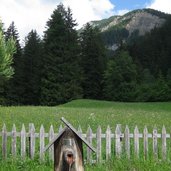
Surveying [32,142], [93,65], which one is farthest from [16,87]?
[32,142]

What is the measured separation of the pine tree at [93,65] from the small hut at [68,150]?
55480mm

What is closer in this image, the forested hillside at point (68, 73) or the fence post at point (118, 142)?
the fence post at point (118, 142)

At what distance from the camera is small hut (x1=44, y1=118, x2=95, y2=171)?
4.19 m

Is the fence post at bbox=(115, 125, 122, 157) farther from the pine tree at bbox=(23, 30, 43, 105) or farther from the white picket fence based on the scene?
the pine tree at bbox=(23, 30, 43, 105)

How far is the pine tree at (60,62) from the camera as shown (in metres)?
55.2

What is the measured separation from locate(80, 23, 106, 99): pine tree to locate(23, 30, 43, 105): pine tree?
6.52 meters

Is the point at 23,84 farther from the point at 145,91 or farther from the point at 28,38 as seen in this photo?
the point at 145,91

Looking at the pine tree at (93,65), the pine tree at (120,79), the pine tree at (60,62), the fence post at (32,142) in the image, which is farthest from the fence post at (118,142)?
the pine tree at (93,65)

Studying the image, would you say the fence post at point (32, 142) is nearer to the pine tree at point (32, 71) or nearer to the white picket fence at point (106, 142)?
the white picket fence at point (106, 142)

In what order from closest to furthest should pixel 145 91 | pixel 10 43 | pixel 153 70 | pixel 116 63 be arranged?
pixel 10 43 < pixel 145 91 < pixel 116 63 < pixel 153 70

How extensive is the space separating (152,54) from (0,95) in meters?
48.2

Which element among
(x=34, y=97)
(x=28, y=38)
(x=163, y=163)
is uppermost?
(x=28, y=38)

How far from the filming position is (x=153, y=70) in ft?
303

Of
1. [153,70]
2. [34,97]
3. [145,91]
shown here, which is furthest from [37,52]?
[153,70]
